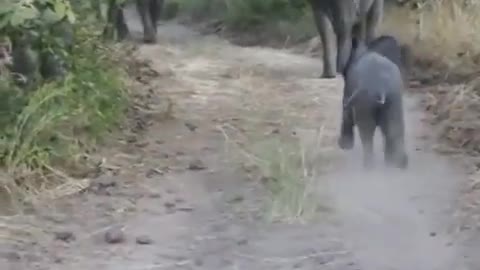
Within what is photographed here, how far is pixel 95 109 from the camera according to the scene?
6.32m

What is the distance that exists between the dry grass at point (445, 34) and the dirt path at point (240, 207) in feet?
3.65

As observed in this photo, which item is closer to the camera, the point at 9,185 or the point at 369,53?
the point at 9,185

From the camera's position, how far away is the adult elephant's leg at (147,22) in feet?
36.0

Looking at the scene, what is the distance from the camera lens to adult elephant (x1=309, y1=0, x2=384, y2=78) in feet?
29.1

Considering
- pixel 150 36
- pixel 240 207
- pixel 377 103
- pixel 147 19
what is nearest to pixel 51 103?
pixel 240 207

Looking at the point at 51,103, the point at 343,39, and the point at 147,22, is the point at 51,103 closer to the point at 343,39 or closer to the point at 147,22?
the point at 343,39

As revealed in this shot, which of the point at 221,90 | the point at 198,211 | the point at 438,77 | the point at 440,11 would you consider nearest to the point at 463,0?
the point at 440,11

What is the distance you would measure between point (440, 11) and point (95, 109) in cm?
414

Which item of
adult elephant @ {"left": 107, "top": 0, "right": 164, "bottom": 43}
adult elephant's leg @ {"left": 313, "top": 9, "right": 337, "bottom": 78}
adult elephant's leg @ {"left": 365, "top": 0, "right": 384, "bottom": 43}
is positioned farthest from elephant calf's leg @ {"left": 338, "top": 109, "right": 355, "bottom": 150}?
adult elephant @ {"left": 107, "top": 0, "right": 164, "bottom": 43}

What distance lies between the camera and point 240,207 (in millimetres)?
5168

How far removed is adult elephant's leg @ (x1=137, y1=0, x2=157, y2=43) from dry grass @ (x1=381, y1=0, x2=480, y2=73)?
207 centimetres

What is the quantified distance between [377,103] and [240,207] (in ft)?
2.87

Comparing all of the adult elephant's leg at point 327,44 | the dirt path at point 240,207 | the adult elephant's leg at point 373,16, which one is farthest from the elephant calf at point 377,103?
the adult elephant's leg at point 373,16

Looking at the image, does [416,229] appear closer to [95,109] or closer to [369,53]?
[369,53]
